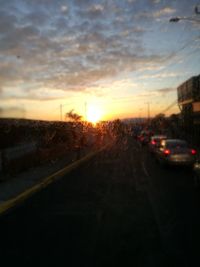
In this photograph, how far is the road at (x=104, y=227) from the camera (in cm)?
627

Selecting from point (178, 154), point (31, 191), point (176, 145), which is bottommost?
point (31, 191)

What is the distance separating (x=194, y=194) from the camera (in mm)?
12133

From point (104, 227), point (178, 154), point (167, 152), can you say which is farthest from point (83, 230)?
point (167, 152)

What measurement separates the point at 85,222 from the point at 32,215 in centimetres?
155

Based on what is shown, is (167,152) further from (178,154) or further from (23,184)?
(23,184)

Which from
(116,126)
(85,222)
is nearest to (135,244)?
(85,222)

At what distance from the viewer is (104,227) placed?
321 inches

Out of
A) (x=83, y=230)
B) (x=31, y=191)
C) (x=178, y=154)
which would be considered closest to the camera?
(x=83, y=230)

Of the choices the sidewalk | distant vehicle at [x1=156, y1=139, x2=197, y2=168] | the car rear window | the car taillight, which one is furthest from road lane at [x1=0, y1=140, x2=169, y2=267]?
the car rear window

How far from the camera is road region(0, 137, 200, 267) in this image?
20.6 ft

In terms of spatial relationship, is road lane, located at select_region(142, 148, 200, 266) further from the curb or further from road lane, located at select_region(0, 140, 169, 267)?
the curb

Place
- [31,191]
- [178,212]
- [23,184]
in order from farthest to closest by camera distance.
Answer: [23,184] < [31,191] < [178,212]

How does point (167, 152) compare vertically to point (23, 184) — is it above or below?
above

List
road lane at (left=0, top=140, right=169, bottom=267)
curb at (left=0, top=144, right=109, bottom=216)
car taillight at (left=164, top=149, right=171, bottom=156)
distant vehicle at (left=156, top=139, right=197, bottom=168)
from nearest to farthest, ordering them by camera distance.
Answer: road lane at (left=0, top=140, right=169, bottom=267) < curb at (left=0, top=144, right=109, bottom=216) < distant vehicle at (left=156, top=139, right=197, bottom=168) < car taillight at (left=164, top=149, right=171, bottom=156)
